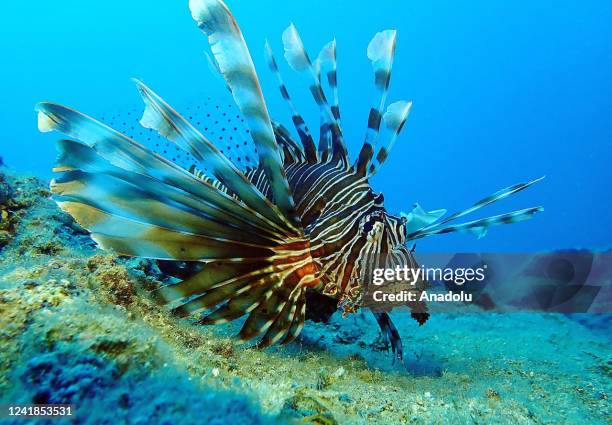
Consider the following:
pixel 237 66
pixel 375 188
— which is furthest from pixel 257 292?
pixel 375 188

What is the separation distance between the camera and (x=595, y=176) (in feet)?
285

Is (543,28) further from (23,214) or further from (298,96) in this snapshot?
(23,214)

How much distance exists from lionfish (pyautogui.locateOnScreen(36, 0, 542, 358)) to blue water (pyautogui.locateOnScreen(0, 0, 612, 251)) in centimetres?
8586

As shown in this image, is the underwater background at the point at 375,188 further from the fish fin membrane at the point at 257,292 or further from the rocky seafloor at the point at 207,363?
the fish fin membrane at the point at 257,292

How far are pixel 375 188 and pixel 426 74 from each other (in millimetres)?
42106

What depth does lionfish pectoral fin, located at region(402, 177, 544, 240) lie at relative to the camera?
3365 millimetres

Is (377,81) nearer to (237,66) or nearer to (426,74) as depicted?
(237,66)

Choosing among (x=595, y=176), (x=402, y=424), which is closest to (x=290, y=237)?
(x=402, y=424)

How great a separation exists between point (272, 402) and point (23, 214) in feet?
12.3

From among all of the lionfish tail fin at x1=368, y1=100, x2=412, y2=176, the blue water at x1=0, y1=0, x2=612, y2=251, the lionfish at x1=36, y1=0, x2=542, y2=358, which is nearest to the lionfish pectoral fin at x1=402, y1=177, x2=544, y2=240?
the lionfish at x1=36, y1=0, x2=542, y2=358

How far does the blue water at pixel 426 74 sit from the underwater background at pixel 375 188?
46cm

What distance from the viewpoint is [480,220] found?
11.6 feet

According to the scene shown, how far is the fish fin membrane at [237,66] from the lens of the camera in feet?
6.38

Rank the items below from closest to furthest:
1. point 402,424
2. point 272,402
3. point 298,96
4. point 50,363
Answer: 1. point 50,363
2. point 272,402
3. point 402,424
4. point 298,96
